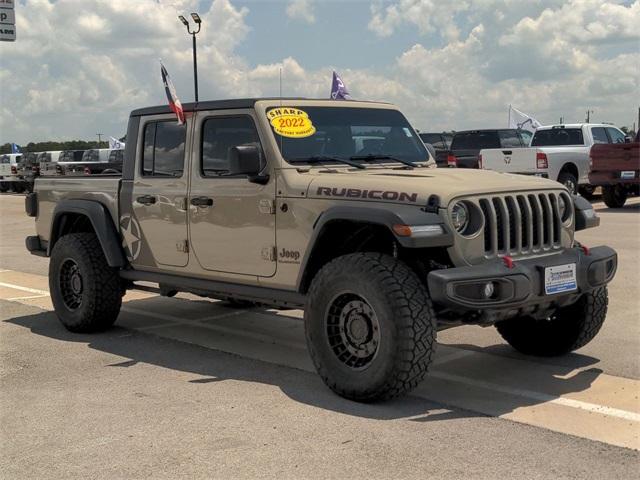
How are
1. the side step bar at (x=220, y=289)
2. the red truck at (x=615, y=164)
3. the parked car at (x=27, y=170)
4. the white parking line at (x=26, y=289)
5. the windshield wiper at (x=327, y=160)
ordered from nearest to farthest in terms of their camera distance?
the side step bar at (x=220, y=289), the windshield wiper at (x=327, y=160), the white parking line at (x=26, y=289), the red truck at (x=615, y=164), the parked car at (x=27, y=170)

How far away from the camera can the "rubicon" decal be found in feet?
15.1

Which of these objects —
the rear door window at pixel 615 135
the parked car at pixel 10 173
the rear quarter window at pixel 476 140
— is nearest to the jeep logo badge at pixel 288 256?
the rear quarter window at pixel 476 140

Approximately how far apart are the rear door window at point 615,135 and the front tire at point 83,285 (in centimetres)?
1554

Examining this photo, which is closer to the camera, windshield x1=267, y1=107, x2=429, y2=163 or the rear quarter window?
windshield x1=267, y1=107, x2=429, y2=163

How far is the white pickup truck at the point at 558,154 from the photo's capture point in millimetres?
17281

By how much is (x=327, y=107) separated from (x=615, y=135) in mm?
15408

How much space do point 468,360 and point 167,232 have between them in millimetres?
2537

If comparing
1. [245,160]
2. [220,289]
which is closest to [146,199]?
[220,289]

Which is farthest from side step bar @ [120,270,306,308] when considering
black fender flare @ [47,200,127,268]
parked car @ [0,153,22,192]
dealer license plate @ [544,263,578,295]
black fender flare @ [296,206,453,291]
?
parked car @ [0,153,22,192]

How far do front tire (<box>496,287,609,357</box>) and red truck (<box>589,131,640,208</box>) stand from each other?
11.6 m

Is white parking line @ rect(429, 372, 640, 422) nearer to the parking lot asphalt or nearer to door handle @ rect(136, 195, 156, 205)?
the parking lot asphalt

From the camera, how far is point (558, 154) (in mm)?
17734

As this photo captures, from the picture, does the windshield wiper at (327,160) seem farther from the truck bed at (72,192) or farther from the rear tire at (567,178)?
the rear tire at (567,178)

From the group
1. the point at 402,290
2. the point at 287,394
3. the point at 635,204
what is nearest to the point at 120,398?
the point at 287,394
